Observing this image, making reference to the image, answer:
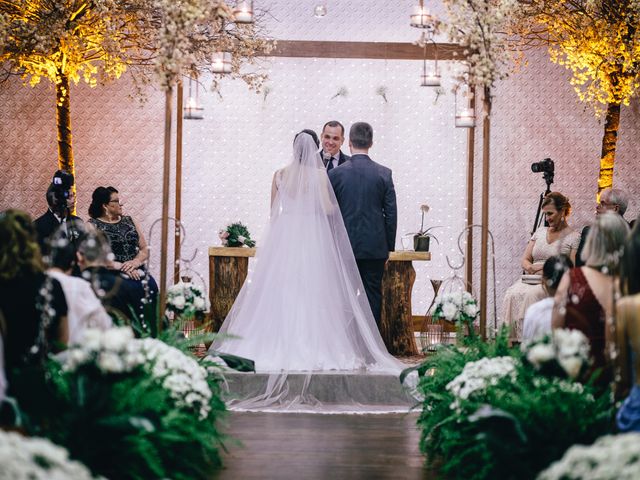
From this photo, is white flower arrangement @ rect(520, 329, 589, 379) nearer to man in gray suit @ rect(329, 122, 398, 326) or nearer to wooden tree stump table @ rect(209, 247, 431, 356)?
man in gray suit @ rect(329, 122, 398, 326)

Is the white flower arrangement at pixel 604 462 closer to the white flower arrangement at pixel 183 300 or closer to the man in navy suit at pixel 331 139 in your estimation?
the white flower arrangement at pixel 183 300

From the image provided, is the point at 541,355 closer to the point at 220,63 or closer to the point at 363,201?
the point at 363,201

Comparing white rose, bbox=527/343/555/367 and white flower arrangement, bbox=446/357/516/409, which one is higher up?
white rose, bbox=527/343/555/367

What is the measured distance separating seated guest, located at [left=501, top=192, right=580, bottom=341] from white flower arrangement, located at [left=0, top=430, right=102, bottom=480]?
581 centimetres

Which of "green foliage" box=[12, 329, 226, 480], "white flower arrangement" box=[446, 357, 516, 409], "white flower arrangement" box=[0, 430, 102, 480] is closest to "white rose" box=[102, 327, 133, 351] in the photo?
"green foliage" box=[12, 329, 226, 480]

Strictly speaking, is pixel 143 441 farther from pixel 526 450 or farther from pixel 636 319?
pixel 636 319

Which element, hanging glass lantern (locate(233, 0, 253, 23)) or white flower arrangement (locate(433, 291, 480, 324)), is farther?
hanging glass lantern (locate(233, 0, 253, 23))

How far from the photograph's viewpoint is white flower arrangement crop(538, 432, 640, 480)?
2980 millimetres

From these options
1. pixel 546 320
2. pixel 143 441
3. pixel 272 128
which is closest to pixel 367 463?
pixel 546 320

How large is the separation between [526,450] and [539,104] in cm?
838

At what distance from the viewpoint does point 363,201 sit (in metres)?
7.94

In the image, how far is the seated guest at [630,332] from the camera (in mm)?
3621

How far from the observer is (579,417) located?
3.99 meters

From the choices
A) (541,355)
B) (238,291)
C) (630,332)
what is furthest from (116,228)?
(630,332)
